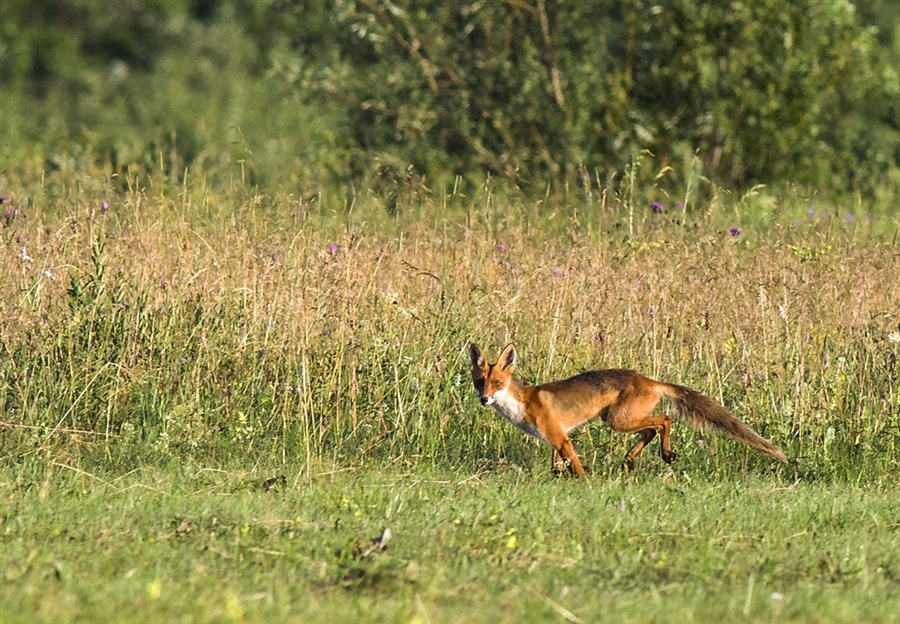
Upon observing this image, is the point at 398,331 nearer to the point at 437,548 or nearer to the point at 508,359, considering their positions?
the point at 508,359

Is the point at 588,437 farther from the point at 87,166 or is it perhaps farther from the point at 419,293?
the point at 87,166

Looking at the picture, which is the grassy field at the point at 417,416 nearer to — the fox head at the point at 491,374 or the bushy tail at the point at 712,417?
the bushy tail at the point at 712,417

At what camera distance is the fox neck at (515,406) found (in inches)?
293

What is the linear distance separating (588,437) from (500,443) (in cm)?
50

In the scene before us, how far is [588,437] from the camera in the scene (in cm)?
802

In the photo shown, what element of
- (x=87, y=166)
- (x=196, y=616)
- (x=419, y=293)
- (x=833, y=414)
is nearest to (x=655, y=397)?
(x=833, y=414)

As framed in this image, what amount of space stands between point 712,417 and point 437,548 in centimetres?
224

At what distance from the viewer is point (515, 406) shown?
748cm

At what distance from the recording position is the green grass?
4.95 meters

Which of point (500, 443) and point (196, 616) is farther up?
point (196, 616)

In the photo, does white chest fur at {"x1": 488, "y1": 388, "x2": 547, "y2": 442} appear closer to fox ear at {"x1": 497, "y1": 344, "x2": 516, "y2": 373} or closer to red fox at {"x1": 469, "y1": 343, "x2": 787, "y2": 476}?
red fox at {"x1": 469, "y1": 343, "x2": 787, "y2": 476}

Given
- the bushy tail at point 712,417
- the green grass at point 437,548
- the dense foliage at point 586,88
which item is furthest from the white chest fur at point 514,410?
the dense foliage at point 586,88

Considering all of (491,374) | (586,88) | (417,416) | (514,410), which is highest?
(586,88)

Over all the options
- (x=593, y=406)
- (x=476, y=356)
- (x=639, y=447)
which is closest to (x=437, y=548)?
(x=593, y=406)
